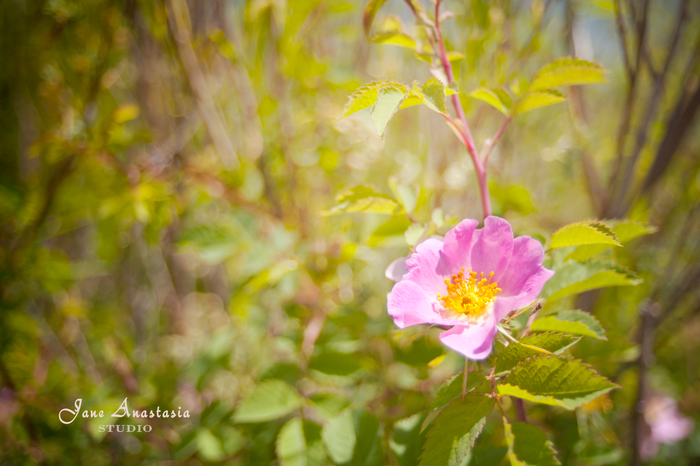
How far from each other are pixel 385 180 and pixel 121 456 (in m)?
1.17

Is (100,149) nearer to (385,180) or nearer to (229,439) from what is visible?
(229,439)

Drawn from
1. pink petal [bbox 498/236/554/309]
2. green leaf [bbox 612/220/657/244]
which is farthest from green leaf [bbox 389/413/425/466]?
green leaf [bbox 612/220/657/244]

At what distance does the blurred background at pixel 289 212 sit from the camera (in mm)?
698

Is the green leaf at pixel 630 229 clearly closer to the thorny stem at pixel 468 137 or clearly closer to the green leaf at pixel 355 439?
the thorny stem at pixel 468 137

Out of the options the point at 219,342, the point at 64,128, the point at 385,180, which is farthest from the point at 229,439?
the point at 385,180

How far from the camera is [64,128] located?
84 cm

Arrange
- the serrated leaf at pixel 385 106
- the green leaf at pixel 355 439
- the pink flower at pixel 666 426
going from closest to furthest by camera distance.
Result: the serrated leaf at pixel 385 106 → the green leaf at pixel 355 439 → the pink flower at pixel 666 426

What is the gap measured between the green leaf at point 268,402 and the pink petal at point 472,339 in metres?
0.39

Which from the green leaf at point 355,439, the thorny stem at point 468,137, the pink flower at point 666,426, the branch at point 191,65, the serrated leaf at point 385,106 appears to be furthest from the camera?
the pink flower at point 666,426

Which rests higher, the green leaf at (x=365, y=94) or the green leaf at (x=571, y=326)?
the green leaf at (x=365, y=94)

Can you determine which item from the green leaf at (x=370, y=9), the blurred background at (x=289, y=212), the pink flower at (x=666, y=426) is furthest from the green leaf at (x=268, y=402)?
the pink flower at (x=666, y=426)

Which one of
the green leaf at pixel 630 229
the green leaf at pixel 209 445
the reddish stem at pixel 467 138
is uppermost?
the reddish stem at pixel 467 138

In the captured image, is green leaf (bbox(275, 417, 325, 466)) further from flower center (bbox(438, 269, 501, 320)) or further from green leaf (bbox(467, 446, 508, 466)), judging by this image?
flower center (bbox(438, 269, 501, 320))

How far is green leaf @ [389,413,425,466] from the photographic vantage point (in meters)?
0.50
